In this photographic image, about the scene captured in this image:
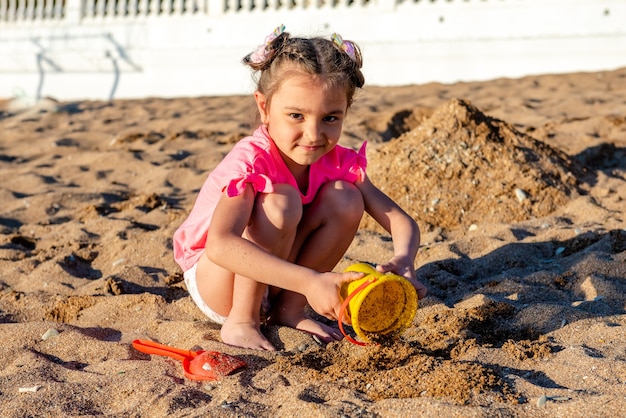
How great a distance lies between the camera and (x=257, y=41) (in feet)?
31.1

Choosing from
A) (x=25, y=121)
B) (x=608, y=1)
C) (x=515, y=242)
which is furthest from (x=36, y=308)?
(x=608, y=1)

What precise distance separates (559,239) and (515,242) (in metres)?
0.20

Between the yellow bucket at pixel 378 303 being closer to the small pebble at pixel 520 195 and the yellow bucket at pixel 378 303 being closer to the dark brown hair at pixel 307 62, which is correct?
the dark brown hair at pixel 307 62

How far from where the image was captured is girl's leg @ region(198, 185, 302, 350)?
2.48 metres

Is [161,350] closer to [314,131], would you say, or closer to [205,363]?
[205,363]

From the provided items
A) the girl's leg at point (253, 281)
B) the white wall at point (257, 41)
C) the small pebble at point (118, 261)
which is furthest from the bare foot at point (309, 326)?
the white wall at point (257, 41)

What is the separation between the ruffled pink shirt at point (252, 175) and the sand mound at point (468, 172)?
1226 mm

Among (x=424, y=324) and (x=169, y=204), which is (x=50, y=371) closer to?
(x=424, y=324)

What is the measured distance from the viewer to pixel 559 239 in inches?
138

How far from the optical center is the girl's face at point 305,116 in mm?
2395

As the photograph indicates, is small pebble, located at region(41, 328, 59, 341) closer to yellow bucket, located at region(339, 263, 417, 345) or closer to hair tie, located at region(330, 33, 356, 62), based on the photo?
yellow bucket, located at region(339, 263, 417, 345)

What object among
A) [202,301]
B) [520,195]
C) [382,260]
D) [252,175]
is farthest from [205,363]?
[520,195]

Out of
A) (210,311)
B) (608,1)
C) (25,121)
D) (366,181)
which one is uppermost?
(608,1)

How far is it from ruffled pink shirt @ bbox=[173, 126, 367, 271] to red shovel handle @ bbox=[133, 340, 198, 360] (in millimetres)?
332
